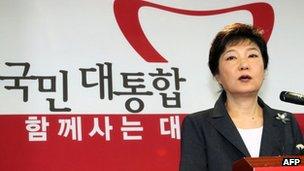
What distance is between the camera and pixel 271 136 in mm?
1760

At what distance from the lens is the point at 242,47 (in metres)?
1.87

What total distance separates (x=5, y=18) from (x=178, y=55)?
843 mm

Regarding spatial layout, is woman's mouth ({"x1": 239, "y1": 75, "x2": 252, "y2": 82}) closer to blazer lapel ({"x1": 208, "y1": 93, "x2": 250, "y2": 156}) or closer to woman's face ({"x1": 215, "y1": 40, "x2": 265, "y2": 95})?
woman's face ({"x1": 215, "y1": 40, "x2": 265, "y2": 95})

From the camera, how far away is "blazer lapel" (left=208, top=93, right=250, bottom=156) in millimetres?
1710

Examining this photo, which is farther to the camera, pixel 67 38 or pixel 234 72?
pixel 67 38

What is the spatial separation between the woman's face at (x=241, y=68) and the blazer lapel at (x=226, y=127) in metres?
0.08

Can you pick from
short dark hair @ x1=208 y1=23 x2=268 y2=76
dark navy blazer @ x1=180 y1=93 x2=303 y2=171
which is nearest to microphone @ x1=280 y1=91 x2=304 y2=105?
dark navy blazer @ x1=180 y1=93 x2=303 y2=171

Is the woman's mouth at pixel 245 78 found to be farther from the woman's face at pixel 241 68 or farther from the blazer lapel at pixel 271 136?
the blazer lapel at pixel 271 136

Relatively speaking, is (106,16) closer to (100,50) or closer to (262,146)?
(100,50)

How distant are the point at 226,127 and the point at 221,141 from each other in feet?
0.17

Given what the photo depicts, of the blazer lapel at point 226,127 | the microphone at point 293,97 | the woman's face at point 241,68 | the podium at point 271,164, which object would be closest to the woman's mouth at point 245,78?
the woman's face at point 241,68

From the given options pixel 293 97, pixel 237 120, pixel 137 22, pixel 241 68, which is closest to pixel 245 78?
pixel 241 68

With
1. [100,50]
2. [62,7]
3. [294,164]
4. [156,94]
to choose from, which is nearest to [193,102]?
[156,94]

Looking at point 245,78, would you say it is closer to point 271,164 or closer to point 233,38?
point 233,38
